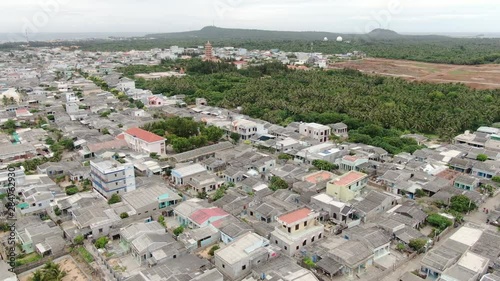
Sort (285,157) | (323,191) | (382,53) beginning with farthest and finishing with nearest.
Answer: (382,53)
(285,157)
(323,191)

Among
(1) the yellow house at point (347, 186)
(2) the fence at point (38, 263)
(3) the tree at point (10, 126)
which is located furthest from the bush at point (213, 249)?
(3) the tree at point (10, 126)

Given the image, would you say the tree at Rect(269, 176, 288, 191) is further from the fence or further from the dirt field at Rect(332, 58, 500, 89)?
the dirt field at Rect(332, 58, 500, 89)

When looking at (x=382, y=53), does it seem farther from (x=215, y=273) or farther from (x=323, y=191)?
(x=215, y=273)

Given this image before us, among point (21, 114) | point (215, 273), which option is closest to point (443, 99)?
point (215, 273)

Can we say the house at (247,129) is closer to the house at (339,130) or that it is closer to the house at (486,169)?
the house at (339,130)

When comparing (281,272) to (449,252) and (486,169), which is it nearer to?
(449,252)
